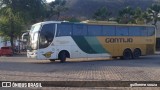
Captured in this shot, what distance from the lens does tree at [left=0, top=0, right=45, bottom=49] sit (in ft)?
176

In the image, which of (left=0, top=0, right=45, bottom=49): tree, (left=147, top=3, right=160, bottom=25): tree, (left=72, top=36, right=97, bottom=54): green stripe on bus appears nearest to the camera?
(left=72, top=36, right=97, bottom=54): green stripe on bus

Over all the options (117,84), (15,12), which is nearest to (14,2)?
(15,12)

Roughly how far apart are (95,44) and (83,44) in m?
1.34

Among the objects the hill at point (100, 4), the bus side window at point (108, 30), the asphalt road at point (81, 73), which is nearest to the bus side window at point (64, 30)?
the bus side window at point (108, 30)

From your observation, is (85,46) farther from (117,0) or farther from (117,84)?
(117,0)

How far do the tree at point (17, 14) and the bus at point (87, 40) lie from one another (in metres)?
23.6

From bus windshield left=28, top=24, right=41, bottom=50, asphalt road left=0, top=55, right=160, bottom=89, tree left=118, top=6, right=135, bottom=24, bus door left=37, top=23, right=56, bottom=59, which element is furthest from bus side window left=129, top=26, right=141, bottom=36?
tree left=118, top=6, right=135, bottom=24

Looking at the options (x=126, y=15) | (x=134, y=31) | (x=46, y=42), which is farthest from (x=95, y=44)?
(x=126, y=15)

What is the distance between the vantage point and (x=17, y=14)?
54281mm

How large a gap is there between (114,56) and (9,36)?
24.8 meters

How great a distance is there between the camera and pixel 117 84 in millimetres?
7820

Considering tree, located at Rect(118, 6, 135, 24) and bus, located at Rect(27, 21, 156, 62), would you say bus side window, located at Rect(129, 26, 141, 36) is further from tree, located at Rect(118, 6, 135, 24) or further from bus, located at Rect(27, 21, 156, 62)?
tree, located at Rect(118, 6, 135, 24)

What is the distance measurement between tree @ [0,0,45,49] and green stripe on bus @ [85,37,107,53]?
2377 cm

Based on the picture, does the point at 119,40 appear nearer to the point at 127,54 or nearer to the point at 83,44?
the point at 127,54
